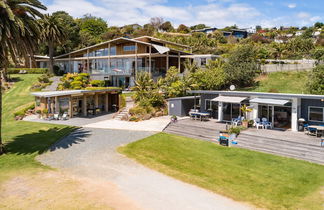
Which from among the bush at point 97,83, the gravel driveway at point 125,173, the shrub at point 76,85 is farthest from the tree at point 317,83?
the shrub at point 76,85

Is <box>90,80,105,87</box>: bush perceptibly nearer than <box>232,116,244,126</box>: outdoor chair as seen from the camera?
No

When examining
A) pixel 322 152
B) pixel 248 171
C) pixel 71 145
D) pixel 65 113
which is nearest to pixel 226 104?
pixel 322 152

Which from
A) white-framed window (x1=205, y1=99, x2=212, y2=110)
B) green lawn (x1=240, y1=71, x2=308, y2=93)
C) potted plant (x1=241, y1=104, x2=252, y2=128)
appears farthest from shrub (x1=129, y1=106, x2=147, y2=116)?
green lawn (x1=240, y1=71, x2=308, y2=93)

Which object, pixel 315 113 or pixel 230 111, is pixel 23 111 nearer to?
pixel 230 111

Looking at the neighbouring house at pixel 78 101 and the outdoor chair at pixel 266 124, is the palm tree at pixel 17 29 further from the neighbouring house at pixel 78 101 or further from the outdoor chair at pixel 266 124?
the outdoor chair at pixel 266 124

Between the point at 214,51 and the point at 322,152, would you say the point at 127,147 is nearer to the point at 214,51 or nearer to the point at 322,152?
the point at 322,152

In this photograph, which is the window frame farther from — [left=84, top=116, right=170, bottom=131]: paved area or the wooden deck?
the wooden deck

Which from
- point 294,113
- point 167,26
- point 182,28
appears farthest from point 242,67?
point 167,26
